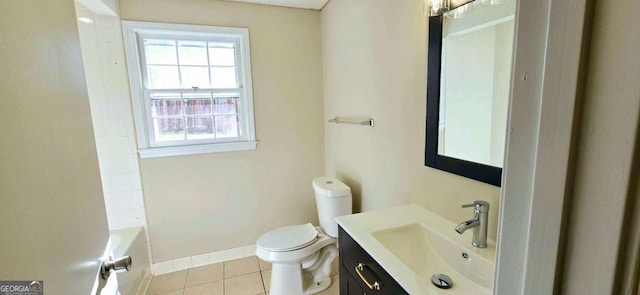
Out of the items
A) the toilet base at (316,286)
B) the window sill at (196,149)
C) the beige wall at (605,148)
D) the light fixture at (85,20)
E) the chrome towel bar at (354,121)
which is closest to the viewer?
the beige wall at (605,148)

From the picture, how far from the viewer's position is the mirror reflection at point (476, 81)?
0.99 m

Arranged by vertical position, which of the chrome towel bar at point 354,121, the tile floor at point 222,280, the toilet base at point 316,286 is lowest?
the tile floor at point 222,280

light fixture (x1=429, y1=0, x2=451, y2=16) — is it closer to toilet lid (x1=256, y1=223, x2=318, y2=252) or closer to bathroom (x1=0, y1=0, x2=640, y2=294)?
bathroom (x1=0, y1=0, x2=640, y2=294)

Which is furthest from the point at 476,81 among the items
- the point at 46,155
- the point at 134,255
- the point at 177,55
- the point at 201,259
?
the point at 201,259

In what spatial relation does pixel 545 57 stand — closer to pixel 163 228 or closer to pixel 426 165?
pixel 426 165

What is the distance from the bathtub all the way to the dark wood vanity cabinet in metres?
1.41

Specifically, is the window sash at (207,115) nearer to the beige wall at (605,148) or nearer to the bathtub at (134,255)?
the bathtub at (134,255)

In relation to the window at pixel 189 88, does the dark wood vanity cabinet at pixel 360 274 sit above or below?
below

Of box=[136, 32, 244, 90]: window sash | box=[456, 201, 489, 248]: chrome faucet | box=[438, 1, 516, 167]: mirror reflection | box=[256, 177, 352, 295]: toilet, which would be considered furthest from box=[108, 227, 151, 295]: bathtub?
box=[438, 1, 516, 167]: mirror reflection

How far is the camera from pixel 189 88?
230 cm

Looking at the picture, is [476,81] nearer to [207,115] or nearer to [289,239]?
[289,239]

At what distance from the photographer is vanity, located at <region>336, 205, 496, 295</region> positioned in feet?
3.02

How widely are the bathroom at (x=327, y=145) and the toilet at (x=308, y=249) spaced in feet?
0.71

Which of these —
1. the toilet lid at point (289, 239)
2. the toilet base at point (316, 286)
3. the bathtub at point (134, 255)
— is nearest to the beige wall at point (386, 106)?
the toilet lid at point (289, 239)
